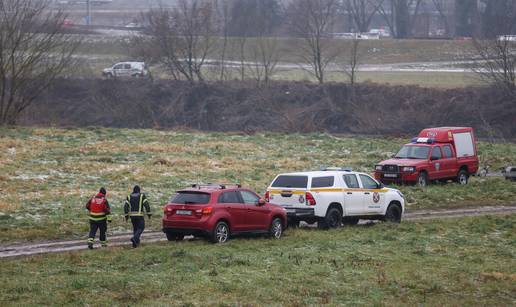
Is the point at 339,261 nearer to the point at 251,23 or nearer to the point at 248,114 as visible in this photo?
the point at 248,114

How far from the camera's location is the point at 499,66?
69.8 meters

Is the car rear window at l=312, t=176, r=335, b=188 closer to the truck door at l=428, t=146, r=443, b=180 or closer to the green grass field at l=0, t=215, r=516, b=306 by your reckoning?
the green grass field at l=0, t=215, r=516, b=306

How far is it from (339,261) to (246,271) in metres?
2.58

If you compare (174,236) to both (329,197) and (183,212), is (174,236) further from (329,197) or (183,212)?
(329,197)

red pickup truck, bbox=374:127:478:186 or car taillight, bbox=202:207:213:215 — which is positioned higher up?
red pickup truck, bbox=374:127:478:186

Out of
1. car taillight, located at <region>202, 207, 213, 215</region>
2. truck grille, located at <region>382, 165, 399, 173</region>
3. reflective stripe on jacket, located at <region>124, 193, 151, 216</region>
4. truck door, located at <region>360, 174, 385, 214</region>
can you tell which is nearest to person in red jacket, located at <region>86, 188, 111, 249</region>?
reflective stripe on jacket, located at <region>124, 193, 151, 216</region>

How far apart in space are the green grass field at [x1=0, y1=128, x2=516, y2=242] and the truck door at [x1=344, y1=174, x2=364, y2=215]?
569 centimetres

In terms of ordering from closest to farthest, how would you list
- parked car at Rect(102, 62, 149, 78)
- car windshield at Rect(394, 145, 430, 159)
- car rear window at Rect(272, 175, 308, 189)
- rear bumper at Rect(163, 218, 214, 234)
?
rear bumper at Rect(163, 218, 214, 234)
car rear window at Rect(272, 175, 308, 189)
car windshield at Rect(394, 145, 430, 159)
parked car at Rect(102, 62, 149, 78)

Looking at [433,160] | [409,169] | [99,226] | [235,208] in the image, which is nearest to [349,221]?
[235,208]

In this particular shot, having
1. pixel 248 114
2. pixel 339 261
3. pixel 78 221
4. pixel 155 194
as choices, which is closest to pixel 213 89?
pixel 248 114

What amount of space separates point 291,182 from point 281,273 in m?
7.00

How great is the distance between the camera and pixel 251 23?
308 feet

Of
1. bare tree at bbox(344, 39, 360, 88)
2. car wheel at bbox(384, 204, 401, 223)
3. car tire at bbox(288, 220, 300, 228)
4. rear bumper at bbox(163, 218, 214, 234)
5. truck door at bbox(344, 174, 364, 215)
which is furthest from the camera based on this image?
bare tree at bbox(344, 39, 360, 88)

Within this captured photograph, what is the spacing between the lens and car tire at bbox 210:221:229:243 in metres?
21.6
